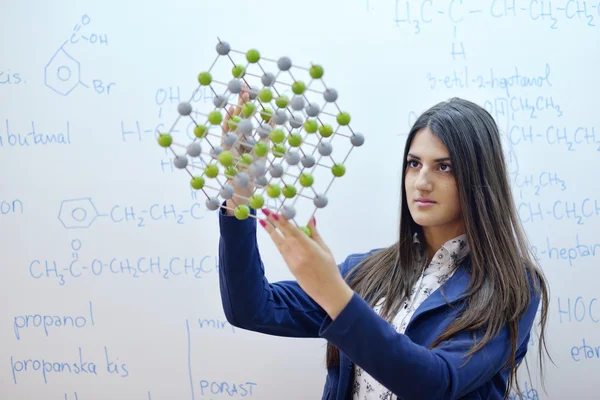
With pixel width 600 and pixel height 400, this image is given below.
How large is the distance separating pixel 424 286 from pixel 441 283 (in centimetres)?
3

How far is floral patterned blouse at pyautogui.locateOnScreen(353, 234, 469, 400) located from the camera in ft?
3.75

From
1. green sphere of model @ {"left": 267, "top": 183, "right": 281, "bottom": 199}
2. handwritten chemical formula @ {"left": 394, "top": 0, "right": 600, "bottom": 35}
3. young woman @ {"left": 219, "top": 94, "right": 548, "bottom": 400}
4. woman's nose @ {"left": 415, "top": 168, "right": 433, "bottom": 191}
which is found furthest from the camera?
handwritten chemical formula @ {"left": 394, "top": 0, "right": 600, "bottom": 35}

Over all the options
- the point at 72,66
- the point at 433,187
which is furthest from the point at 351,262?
the point at 72,66

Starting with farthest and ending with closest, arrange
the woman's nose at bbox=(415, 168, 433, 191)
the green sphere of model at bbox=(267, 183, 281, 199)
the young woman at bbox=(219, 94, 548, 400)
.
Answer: the woman's nose at bbox=(415, 168, 433, 191)
the young woman at bbox=(219, 94, 548, 400)
the green sphere of model at bbox=(267, 183, 281, 199)

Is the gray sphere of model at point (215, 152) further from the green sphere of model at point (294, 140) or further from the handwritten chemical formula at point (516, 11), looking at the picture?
the handwritten chemical formula at point (516, 11)

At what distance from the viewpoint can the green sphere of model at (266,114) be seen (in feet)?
2.89

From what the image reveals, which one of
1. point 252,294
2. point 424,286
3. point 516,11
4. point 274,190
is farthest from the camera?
point 516,11

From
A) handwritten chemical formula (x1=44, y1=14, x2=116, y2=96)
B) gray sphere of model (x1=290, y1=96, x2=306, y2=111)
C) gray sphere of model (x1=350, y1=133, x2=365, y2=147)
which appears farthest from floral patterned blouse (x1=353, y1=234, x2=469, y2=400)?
handwritten chemical formula (x1=44, y1=14, x2=116, y2=96)

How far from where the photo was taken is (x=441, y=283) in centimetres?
117

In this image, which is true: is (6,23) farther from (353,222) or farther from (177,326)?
(353,222)

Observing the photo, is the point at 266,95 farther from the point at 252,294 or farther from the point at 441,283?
the point at 441,283

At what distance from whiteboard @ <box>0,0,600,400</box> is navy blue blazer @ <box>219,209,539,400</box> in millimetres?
484

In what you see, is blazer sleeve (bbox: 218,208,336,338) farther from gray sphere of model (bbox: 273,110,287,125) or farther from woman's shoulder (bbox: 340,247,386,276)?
gray sphere of model (bbox: 273,110,287,125)

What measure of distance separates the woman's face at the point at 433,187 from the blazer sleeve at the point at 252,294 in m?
0.29
